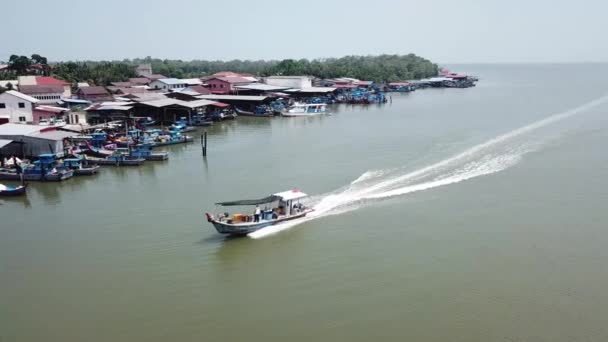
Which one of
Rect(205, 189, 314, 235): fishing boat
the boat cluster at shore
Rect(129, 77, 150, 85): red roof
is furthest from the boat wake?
Rect(129, 77, 150, 85): red roof

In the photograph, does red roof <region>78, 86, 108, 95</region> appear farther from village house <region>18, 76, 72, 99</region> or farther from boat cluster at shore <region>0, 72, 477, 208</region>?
boat cluster at shore <region>0, 72, 477, 208</region>

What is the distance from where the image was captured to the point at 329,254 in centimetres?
895

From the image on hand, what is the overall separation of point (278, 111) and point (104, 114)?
29.2ft

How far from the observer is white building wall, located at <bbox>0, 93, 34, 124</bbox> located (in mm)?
20922

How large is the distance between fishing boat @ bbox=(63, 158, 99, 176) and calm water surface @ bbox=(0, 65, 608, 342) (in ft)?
0.88

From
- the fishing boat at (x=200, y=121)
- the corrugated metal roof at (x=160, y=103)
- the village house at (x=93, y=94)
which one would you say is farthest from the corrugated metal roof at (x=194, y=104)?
the village house at (x=93, y=94)

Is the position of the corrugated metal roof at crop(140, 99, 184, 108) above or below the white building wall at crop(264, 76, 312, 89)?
below

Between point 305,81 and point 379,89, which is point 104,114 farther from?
point 379,89

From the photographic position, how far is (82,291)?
779 cm

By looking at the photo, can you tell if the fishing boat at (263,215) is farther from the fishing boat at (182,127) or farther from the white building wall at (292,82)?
the white building wall at (292,82)

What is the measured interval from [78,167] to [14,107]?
818 centimetres

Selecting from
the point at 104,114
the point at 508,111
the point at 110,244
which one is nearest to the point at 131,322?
the point at 110,244

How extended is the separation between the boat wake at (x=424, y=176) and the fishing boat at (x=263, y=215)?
0.43 feet

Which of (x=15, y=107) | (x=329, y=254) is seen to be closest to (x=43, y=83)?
(x=15, y=107)
